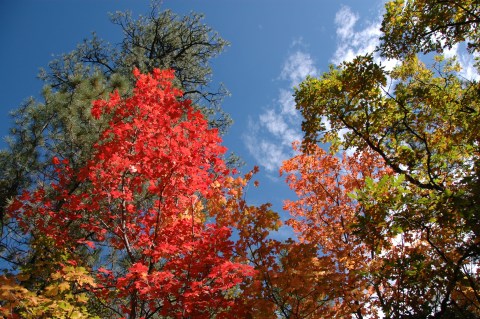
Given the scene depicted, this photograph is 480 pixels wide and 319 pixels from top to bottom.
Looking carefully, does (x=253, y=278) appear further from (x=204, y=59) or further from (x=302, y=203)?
(x=204, y=59)

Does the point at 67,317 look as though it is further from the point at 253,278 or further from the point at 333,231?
the point at 333,231

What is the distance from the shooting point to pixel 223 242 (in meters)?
5.62

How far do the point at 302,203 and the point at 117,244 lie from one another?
21.3 ft

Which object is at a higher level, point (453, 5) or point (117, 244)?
point (453, 5)

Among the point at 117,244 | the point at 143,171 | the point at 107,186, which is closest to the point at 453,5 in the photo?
the point at 143,171

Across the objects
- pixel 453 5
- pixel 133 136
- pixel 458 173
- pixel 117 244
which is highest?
pixel 453 5

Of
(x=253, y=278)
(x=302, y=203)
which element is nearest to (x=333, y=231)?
(x=302, y=203)

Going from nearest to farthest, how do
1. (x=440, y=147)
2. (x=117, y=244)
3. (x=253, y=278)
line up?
(x=253, y=278) < (x=440, y=147) < (x=117, y=244)

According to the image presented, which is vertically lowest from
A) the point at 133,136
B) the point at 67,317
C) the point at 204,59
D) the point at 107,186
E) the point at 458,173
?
the point at 67,317

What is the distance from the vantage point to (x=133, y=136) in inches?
241

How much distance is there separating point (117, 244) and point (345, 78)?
586cm

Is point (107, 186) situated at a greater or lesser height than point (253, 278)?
greater

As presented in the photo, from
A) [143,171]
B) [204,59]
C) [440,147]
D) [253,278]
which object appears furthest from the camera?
[204,59]

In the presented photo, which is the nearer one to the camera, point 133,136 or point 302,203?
point 133,136
